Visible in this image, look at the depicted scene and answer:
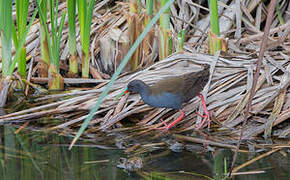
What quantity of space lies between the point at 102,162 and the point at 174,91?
3.48 ft

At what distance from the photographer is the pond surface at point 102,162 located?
10.5ft

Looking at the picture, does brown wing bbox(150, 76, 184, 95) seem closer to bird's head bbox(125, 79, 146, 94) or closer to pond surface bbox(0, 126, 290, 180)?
bird's head bbox(125, 79, 146, 94)

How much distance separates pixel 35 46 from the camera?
580cm

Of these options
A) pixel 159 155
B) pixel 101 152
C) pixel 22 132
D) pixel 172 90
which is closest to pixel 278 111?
pixel 172 90

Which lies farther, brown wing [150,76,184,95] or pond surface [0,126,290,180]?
brown wing [150,76,184,95]

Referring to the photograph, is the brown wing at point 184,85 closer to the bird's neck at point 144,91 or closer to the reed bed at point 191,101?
the bird's neck at point 144,91

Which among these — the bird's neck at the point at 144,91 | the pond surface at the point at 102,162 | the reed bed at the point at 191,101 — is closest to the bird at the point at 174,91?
the bird's neck at the point at 144,91

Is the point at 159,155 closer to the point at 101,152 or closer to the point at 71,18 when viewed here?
the point at 101,152

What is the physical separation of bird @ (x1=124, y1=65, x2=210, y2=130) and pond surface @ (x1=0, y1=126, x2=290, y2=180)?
0.56 meters

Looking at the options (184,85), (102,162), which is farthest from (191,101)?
(102,162)

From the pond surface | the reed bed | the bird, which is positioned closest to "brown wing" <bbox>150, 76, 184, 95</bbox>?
the bird

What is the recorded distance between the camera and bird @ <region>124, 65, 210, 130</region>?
13.6ft

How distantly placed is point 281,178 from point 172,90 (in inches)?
55.8

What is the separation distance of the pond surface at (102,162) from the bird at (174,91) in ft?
1.82
